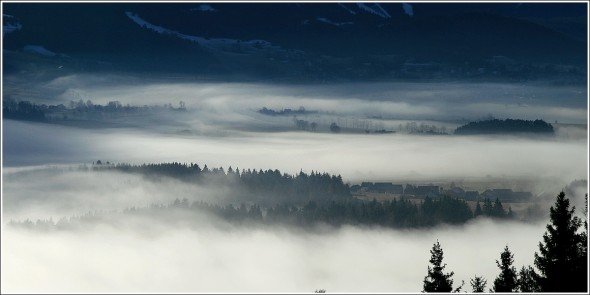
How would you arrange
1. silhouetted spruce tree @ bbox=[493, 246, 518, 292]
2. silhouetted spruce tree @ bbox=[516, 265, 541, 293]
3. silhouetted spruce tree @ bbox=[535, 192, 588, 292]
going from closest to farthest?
1. silhouetted spruce tree @ bbox=[535, 192, 588, 292]
2. silhouetted spruce tree @ bbox=[516, 265, 541, 293]
3. silhouetted spruce tree @ bbox=[493, 246, 518, 292]

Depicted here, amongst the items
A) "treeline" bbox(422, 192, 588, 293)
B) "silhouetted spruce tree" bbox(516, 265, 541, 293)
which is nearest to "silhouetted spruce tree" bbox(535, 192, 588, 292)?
"treeline" bbox(422, 192, 588, 293)

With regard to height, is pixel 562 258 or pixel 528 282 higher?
pixel 562 258

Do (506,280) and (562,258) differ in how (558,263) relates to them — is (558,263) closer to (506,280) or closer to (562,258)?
(562,258)

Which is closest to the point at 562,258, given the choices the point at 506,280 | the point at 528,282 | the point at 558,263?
the point at 558,263

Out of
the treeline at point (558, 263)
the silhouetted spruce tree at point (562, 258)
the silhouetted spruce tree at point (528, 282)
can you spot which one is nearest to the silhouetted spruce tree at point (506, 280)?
the treeline at point (558, 263)

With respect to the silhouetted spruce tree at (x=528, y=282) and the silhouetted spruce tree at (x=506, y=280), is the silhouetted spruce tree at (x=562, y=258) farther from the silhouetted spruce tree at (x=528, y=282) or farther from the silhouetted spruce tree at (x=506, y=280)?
the silhouetted spruce tree at (x=506, y=280)

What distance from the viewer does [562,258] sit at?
51.7 m

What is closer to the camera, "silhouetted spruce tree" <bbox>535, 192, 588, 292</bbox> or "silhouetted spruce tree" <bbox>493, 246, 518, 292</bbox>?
"silhouetted spruce tree" <bbox>535, 192, 588, 292</bbox>

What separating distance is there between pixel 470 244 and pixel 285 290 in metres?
42.7

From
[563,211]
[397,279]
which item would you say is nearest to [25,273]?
[397,279]

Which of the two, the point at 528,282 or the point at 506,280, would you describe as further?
the point at 506,280

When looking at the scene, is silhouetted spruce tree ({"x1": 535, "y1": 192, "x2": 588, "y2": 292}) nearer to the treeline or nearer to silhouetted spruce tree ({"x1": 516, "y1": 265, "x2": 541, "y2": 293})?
the treeline

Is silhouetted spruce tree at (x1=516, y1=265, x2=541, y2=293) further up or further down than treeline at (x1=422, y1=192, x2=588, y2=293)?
further down

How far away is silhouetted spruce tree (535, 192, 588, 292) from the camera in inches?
1983
